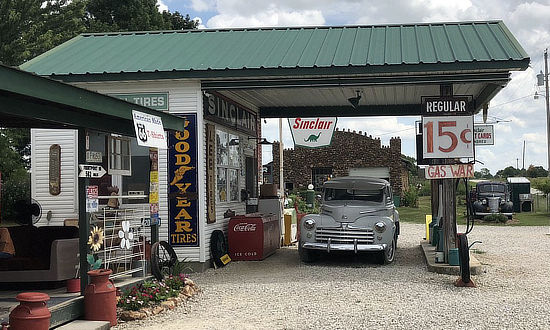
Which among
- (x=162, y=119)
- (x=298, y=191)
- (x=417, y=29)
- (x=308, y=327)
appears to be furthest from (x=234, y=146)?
→ (x=298, y=191)

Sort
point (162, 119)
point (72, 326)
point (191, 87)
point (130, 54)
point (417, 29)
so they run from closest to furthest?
point (72, 326)
point (162, 119)
point (191, 87)
point (130, 54)
point (417, 29)

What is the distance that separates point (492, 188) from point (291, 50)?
18.7m

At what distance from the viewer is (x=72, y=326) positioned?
7535 millimetres

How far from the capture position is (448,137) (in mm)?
12117

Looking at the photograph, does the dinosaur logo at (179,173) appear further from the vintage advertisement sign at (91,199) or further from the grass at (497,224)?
the grass at (497,224)

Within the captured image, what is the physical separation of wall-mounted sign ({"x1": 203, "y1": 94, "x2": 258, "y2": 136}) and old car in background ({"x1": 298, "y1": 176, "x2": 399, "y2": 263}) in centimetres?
283

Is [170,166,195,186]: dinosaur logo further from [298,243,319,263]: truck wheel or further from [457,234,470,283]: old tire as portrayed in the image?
[457,234,470,283]: old tire

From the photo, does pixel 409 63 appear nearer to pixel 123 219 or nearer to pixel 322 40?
pixel 322 40

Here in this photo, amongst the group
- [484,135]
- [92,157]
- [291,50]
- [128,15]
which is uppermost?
[128,15]

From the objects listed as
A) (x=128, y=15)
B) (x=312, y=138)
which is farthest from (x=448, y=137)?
(x=128, y=15)

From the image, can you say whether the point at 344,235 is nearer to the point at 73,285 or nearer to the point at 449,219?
the point at 449,219

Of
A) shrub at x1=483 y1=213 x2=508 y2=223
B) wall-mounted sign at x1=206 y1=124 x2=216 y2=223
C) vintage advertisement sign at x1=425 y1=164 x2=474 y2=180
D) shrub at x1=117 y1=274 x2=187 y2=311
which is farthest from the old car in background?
shrub at x1=483 y1=213 x2=508 y2=223

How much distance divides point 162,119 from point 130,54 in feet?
16.4

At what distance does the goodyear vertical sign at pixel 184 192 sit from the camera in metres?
13.0
